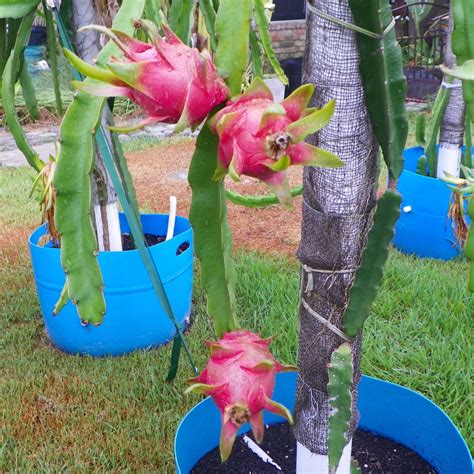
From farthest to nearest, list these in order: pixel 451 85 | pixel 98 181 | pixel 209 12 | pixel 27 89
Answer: pixel 451 85
pixel 98 181
pixel 27 89
pixel 209 12

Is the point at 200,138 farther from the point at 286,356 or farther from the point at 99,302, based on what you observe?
the point at 286,356

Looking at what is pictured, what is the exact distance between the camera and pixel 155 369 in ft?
5.30

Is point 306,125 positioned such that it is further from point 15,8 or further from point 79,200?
point 15,8

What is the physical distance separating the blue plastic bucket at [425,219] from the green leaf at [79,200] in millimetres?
1622

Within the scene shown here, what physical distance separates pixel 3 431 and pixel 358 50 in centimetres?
118

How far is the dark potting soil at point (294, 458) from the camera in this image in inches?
40.5

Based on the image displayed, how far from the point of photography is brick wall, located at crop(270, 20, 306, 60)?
5.31 m

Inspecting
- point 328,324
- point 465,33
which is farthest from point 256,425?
point 465,33

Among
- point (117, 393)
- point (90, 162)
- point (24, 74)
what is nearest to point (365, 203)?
point (90, 162)

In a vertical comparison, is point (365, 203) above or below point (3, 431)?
above

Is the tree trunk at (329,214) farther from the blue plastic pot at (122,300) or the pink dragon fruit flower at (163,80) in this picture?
the blue plastic pot at (122,300)

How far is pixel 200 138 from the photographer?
25.0 inches

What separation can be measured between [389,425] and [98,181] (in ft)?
2.94

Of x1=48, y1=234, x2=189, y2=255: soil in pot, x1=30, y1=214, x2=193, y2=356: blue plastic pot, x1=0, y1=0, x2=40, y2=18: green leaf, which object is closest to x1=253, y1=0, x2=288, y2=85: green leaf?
x1=0, y1=0, x2=40, y2=18: green leaf
